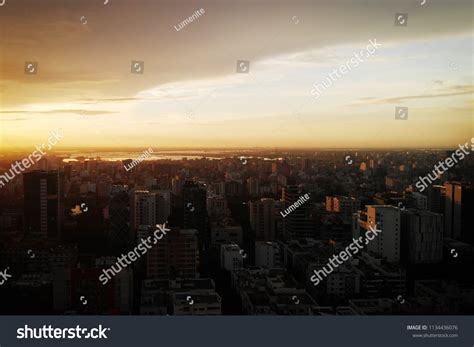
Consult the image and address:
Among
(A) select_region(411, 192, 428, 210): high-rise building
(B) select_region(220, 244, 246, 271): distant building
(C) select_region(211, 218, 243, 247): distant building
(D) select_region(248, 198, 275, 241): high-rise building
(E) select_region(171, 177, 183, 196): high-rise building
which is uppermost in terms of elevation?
(E) select_region(171, 177, 183, 196): high-rise building

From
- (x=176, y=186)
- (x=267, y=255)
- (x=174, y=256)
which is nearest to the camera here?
(x=174, y=256)

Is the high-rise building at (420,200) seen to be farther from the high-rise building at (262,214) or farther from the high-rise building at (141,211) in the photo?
Answer: the high-rise building at (141,211)

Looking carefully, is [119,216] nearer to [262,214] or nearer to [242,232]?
[242,232]

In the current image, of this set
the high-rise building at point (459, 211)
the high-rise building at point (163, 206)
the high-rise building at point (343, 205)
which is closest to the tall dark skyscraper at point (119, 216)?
the high-rise building at point (163, 206)

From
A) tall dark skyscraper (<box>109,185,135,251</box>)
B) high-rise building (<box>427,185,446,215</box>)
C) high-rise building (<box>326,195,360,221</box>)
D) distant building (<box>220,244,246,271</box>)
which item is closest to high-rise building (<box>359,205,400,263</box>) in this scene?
high-rise building (<box>326,195,360,221</box>)

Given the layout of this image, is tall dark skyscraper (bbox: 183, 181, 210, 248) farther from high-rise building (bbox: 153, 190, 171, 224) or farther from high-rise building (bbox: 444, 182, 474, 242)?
high-rise building (bbox: 444, 182, 474, 242)

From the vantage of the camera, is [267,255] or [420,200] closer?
[267,255]

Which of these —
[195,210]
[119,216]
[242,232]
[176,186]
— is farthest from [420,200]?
[119,216]
